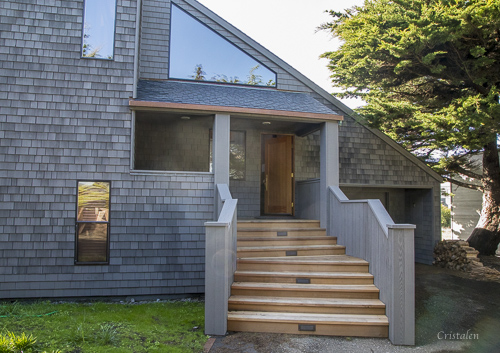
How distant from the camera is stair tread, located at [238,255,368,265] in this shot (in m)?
5.66

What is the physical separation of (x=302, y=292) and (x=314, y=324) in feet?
1.87

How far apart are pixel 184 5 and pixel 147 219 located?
5015 mm

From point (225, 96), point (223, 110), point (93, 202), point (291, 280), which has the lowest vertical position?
point (291, 280)

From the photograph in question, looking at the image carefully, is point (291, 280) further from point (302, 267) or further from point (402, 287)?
point (402, 287)

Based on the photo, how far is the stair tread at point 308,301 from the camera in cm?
487

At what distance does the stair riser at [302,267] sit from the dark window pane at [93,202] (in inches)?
105

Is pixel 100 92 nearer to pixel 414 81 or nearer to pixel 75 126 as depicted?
pixel 75 126

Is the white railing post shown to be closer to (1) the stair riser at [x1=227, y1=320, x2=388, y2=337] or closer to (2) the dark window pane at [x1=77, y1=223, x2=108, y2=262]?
(1) the stair riser at [x1=227, y1=320, x2=388, y2=337]

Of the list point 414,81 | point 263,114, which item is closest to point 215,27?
point 263,114

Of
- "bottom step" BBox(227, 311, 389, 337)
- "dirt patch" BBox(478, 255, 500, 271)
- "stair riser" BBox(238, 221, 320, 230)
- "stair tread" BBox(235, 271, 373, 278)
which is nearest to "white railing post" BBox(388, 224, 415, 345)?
"bottom step" BBox(227, 311, 389, 337)

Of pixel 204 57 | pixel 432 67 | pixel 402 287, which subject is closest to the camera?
pixel 402 287

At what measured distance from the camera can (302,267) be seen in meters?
5.71

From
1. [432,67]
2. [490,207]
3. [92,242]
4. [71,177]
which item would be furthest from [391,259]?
[490,207]

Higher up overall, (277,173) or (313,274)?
(277,173)
